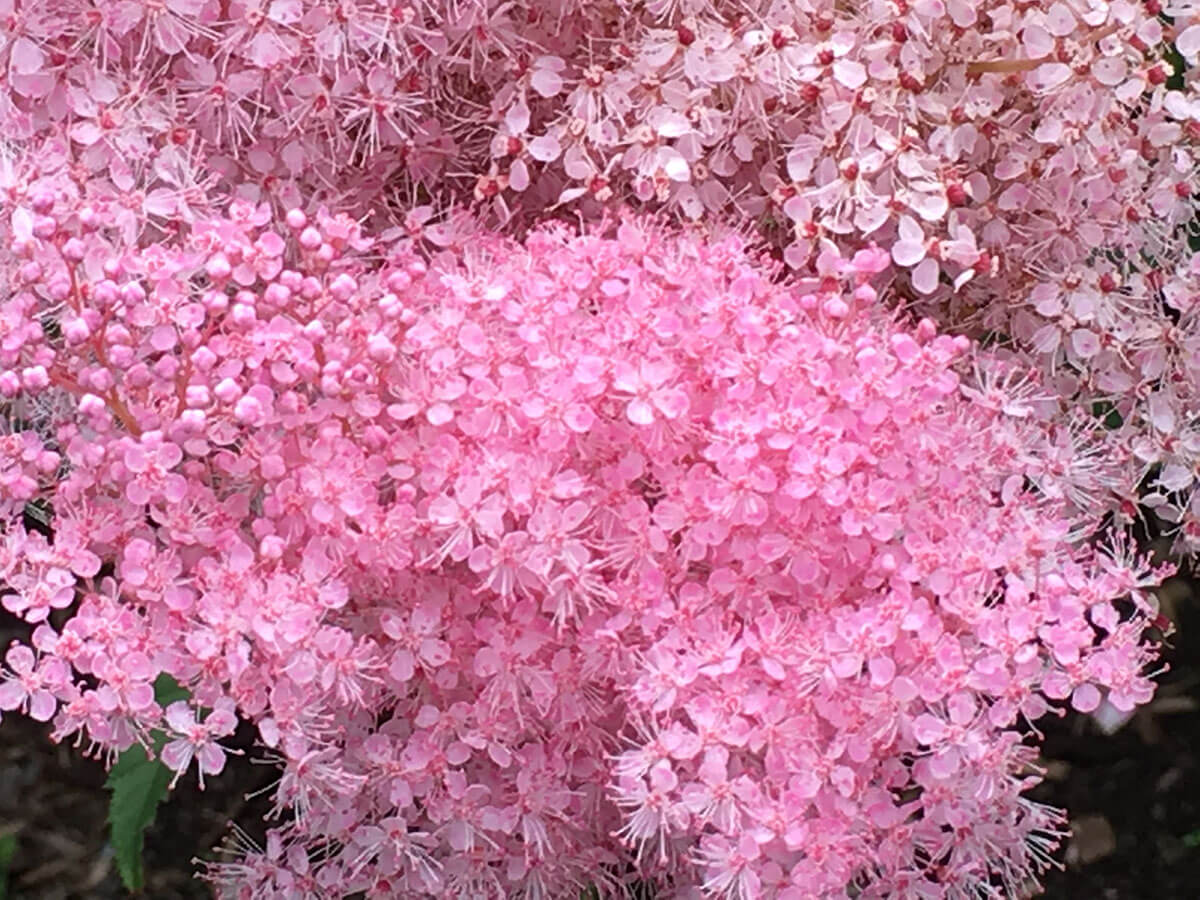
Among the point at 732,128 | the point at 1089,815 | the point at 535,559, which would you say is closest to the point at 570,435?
the point at 535,559

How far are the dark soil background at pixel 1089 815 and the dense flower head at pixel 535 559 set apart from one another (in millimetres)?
560

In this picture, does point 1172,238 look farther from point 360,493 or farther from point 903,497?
point 360,493

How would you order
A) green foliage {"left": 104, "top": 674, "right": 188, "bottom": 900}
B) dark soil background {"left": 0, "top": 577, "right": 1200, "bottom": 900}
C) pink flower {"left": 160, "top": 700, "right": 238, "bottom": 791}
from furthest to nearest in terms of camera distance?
dark soil background {"left": 0, "top": 577, "right": 1200, "bottom": 900} < green foliage {"left": 104, "top": 674, "right": 188, "bottom": 900} < pink flower {"left": 160, "top": 700, "right": 238, "bottom": 791}

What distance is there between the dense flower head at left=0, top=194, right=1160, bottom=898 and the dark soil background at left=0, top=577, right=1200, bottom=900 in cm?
56

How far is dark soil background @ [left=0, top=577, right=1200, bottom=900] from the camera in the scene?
1260 mm

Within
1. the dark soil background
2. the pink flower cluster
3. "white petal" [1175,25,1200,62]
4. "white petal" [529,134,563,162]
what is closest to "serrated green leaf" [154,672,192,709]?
the pink flower cluster

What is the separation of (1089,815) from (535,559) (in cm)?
79

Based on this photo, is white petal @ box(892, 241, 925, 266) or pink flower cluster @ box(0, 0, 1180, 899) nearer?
pink flower cluster @ box(0, 0, 1180, 899)

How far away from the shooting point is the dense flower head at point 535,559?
2.10ft

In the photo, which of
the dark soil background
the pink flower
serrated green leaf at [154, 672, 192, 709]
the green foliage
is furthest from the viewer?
the dark soil background

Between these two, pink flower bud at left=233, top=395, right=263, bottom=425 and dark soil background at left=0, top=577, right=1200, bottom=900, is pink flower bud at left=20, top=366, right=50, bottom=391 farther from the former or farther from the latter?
dark soil background at left=0, top=577, right=1200, bottom=900

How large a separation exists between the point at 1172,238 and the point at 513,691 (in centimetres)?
44

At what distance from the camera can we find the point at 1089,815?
4.19 ft

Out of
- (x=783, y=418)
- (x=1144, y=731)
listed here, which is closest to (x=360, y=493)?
(x=783, y=418)
